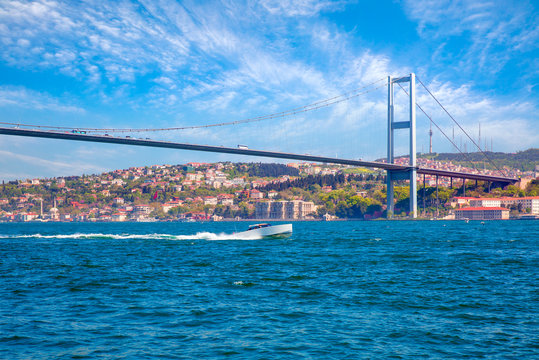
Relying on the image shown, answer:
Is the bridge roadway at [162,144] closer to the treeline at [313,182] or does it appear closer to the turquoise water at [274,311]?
the turquoise water at [274,311]

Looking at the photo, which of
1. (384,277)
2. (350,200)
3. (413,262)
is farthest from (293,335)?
(350,200)

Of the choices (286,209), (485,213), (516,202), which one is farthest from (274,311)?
(286,209)

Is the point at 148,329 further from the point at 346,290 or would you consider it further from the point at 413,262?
the point at 413,262

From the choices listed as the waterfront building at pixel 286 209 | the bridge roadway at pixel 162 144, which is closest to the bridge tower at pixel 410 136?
the bridge roadway at pixel 162 144

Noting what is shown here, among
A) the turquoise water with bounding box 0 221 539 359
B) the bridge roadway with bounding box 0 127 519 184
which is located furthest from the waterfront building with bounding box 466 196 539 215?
the turquoise water with bounding box 0 221 539 359

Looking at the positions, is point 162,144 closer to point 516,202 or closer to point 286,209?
point 516,202

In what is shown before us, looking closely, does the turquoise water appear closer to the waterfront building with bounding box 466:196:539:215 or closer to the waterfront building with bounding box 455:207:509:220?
the waterfront building with bounding box 455:207:509:220
